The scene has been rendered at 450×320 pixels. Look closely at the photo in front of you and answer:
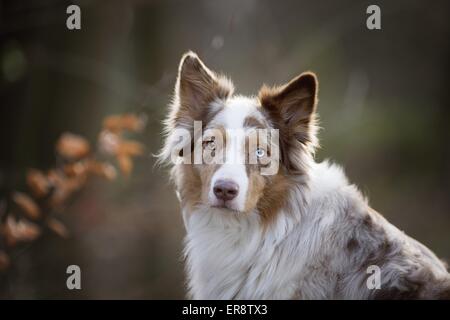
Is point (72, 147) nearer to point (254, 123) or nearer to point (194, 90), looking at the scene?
point (194, 90)

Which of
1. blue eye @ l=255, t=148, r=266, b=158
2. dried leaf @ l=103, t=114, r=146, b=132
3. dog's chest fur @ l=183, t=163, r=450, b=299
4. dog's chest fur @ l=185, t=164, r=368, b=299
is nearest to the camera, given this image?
dog's chest fur @ l=183, t=163, r=450, b=299

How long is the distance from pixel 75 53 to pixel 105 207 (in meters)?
2.82

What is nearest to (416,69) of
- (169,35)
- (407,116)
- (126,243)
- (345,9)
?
(407,116)

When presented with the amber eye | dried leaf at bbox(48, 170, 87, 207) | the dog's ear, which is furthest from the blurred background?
the amber eye

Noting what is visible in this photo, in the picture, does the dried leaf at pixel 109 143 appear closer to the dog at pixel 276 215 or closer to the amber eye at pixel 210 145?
the dog at pixel 276 215

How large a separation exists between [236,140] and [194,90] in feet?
2.33

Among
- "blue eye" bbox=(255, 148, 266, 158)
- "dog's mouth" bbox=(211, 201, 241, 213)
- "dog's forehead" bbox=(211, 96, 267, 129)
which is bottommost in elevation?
"dog's mouth" bbox=(211, 201, 241, 213)

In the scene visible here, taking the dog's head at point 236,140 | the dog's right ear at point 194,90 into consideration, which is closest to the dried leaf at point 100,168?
the dog's head at point 236,140

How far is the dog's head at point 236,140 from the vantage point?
447 centimetres

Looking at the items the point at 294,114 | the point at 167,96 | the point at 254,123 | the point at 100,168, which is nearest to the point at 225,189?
the point at 254,123

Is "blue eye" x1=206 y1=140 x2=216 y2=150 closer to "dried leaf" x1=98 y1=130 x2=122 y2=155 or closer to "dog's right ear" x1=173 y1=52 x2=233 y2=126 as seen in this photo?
"dog's right ear" x1=173 y1=52 x2=233 y2=126

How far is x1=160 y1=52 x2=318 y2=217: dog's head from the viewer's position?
4473 mm

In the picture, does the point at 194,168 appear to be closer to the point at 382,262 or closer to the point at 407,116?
the point at 382,262
